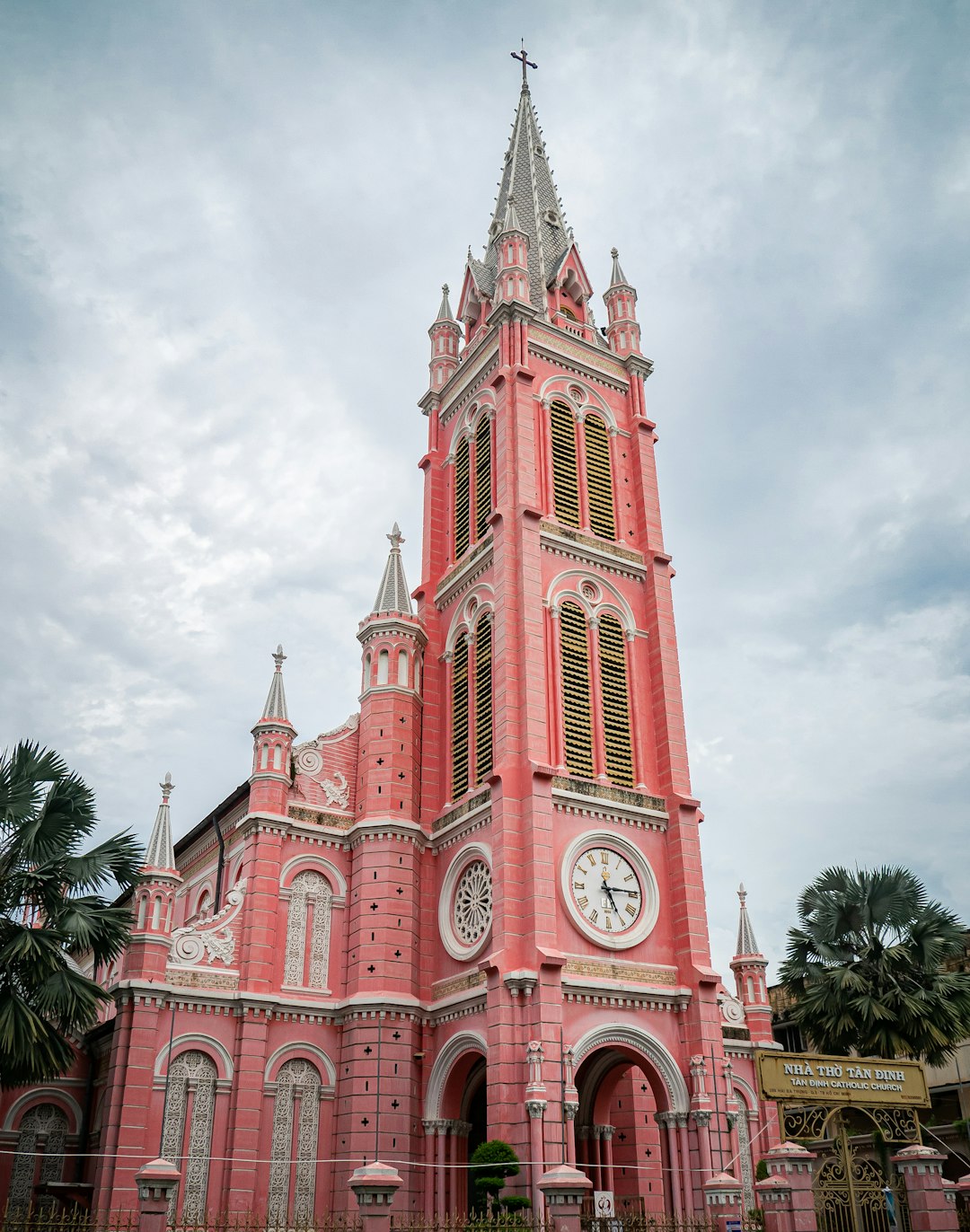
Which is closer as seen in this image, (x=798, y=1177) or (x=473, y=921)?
(x=798, y=1177)

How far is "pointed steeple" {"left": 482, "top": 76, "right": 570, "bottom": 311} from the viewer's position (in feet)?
141

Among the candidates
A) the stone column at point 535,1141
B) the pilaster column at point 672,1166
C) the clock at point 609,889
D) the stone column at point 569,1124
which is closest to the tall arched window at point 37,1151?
the stone column at point 535,1141

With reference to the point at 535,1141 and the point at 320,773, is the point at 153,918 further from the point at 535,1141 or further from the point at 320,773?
the point at 535,1141

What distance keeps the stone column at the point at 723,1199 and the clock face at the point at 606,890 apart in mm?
7523

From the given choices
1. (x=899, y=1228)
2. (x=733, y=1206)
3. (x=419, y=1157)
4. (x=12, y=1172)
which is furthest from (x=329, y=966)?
(x=899, y=1228)

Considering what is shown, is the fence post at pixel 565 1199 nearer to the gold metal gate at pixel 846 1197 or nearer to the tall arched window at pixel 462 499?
the gold metal gate at pixel 846 1197

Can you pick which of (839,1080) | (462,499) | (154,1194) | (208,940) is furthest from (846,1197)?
(462,499)

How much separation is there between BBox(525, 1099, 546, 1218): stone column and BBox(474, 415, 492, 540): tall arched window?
1743cm

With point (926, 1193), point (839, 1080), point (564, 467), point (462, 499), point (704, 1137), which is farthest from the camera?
point (462, 499)

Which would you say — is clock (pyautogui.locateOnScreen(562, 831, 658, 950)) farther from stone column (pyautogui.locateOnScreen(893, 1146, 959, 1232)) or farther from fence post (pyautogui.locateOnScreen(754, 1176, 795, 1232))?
stone column (pyautogui.locateOnScreen(893, 1146, 959, 1232))

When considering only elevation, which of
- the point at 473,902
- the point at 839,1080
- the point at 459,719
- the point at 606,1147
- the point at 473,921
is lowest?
the point at 606,1147

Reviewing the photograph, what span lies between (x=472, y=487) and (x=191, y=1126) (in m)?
20.8

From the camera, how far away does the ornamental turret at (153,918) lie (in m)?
28.5

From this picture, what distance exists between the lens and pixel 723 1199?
75.2 ft
